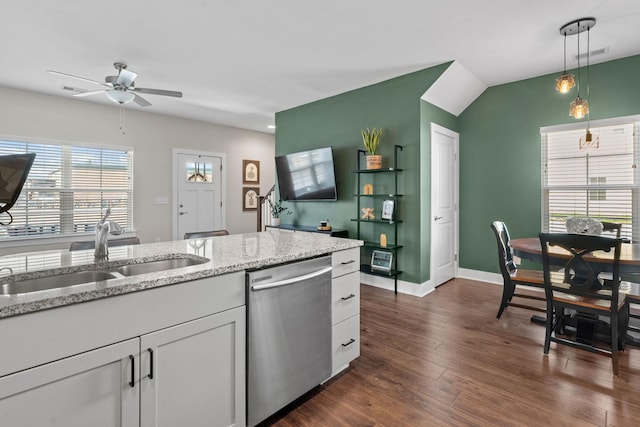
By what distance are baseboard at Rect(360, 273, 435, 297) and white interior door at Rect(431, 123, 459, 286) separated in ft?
0.71

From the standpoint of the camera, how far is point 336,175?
499 centimetres

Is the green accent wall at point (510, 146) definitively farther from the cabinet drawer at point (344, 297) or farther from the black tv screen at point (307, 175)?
the cabinet drawer at point (344, 297)

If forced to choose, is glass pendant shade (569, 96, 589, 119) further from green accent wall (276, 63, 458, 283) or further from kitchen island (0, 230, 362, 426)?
kitchen island (0, 230, 362, 426)

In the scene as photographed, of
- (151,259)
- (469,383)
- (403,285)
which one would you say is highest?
(151,259)

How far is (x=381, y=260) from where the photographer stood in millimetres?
4355

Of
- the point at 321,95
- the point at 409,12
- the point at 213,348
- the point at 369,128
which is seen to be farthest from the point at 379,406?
the point at 321,95

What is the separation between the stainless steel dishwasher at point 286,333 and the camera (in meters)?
1.59

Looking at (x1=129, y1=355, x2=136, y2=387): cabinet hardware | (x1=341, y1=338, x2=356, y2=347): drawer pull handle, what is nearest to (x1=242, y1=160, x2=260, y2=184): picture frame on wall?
(x1=341, y1=338, x2=356, y2=347): drawer pull handle

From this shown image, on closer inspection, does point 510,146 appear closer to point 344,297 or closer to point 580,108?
point 580,108

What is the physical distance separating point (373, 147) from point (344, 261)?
2521mm

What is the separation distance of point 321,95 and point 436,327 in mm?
3628

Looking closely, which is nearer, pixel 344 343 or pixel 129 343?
pixel 129 343

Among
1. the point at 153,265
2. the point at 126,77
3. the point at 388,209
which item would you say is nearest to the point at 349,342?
the point at 153,265

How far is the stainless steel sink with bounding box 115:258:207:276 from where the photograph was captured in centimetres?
166
